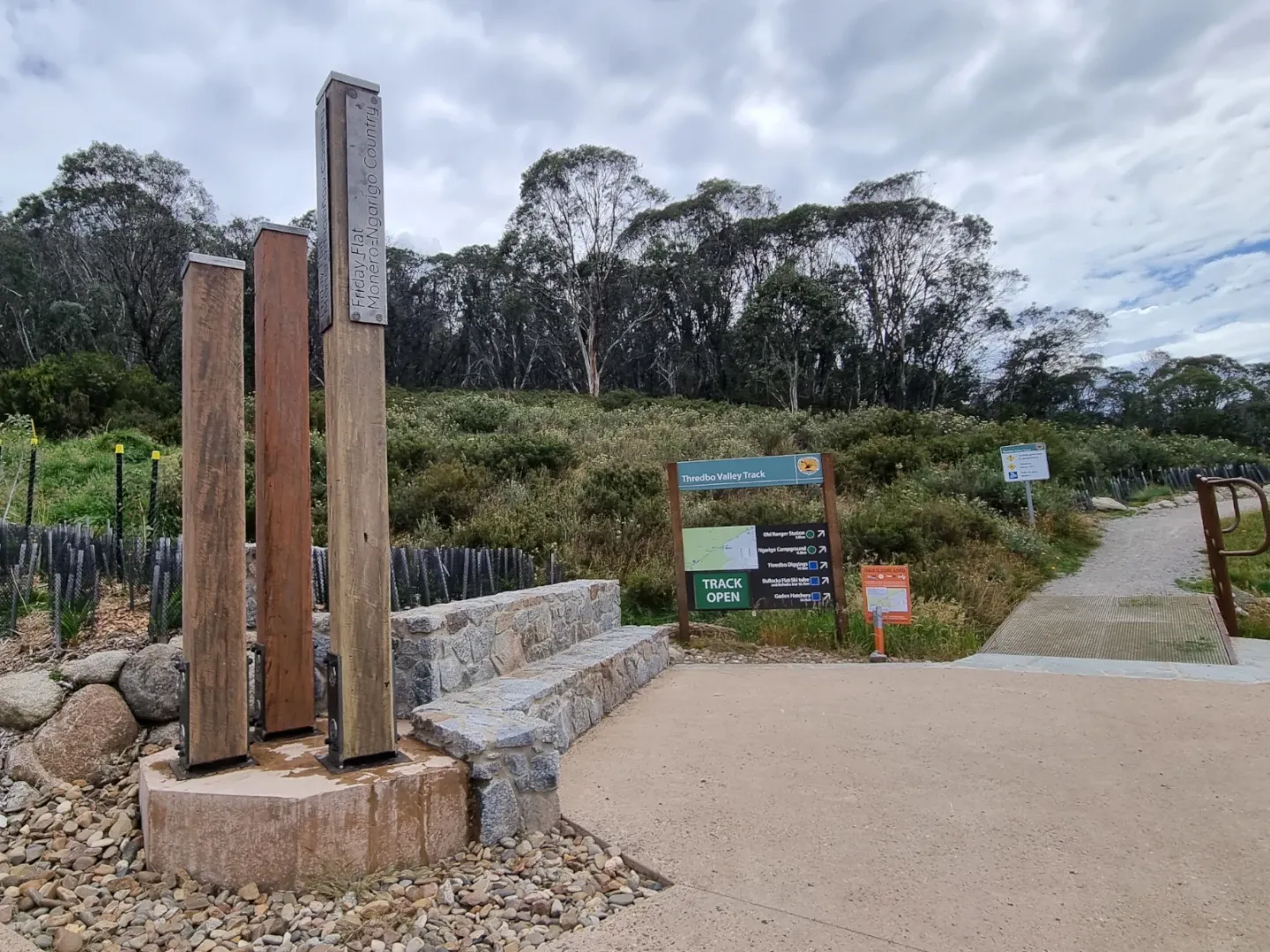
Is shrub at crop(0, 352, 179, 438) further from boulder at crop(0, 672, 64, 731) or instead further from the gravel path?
the gravel path

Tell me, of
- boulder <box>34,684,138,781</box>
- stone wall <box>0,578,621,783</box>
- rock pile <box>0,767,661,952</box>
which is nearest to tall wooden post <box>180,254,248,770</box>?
stone wall <box>0,578,621,783</box>

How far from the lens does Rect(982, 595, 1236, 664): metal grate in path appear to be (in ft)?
19.7

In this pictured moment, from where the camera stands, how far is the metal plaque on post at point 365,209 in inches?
119

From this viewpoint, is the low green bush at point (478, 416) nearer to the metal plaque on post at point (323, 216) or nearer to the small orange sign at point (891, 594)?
the small orange sign at point (891, 594)

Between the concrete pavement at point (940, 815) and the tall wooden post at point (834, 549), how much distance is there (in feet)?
4.92

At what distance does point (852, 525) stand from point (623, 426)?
11502 millimetres

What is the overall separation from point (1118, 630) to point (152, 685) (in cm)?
721

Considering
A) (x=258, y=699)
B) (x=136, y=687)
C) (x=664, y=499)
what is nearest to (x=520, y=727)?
(x=258, y=699)

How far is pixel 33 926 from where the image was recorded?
2.43 metres

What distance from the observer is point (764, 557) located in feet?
21.8

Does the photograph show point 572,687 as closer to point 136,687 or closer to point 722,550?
point 136,687

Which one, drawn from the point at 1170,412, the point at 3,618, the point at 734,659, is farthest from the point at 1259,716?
the point at 1170,412

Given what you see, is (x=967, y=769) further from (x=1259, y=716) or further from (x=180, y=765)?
(x=180, y=765)

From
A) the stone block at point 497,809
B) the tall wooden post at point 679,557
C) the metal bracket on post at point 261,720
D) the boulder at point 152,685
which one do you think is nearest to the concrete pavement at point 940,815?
the stone block at point 497,809
